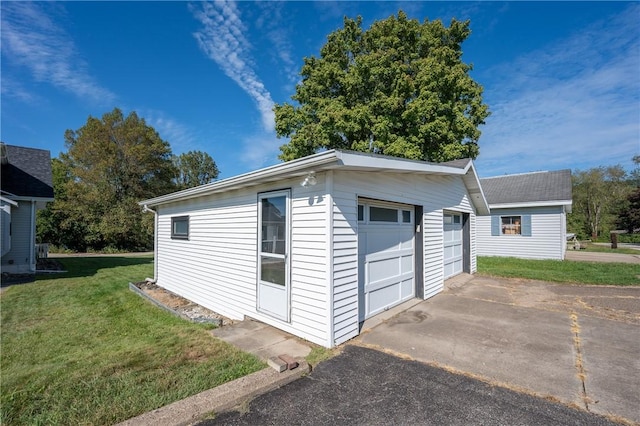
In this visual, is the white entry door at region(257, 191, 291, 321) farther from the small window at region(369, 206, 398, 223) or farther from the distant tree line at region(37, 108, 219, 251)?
the distant tree line at region(37, 108, 219, 251)

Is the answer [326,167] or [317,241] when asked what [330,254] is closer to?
[317,241]

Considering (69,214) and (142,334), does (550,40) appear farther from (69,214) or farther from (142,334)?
(69,214)

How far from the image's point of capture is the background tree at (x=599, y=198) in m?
30.6

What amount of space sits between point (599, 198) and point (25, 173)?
46829mm

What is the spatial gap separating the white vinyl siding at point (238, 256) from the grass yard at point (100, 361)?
0.91 meters

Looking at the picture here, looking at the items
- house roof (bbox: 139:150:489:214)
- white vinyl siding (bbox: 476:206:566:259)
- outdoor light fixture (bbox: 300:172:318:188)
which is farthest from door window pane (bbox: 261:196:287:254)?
white vinyl siding (bbox: 476:206:566:259)

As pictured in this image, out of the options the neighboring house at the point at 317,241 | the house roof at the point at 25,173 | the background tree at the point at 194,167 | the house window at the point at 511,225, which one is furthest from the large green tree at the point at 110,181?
the house window at the point at 511,225

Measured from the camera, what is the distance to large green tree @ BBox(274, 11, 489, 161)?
1397cm

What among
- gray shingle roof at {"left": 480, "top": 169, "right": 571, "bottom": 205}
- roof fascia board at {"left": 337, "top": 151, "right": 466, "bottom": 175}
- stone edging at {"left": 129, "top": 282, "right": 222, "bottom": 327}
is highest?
gray shingle roof at {"left": 480, "top": 169, "right": 571, "bottom": 205}

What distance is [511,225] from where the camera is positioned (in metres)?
14.7

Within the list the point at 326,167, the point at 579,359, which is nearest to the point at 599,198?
the point at 579,359

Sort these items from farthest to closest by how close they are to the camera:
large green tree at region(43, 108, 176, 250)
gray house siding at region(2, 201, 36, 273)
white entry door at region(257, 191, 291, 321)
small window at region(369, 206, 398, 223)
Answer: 1. large green tree at region(43, 108, 176, 250)
2. gray house siding at region(2, 201, 36, 273)
3. small window at region(369, 206, 398, 223)
4. white entry door at region(257, 191, 291, 321)

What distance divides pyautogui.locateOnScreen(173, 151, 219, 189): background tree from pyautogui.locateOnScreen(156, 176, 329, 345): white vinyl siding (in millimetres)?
29539

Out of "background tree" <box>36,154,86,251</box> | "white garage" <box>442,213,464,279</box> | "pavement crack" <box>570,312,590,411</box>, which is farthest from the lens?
"background tree" <box>36,154,86,251</box>
